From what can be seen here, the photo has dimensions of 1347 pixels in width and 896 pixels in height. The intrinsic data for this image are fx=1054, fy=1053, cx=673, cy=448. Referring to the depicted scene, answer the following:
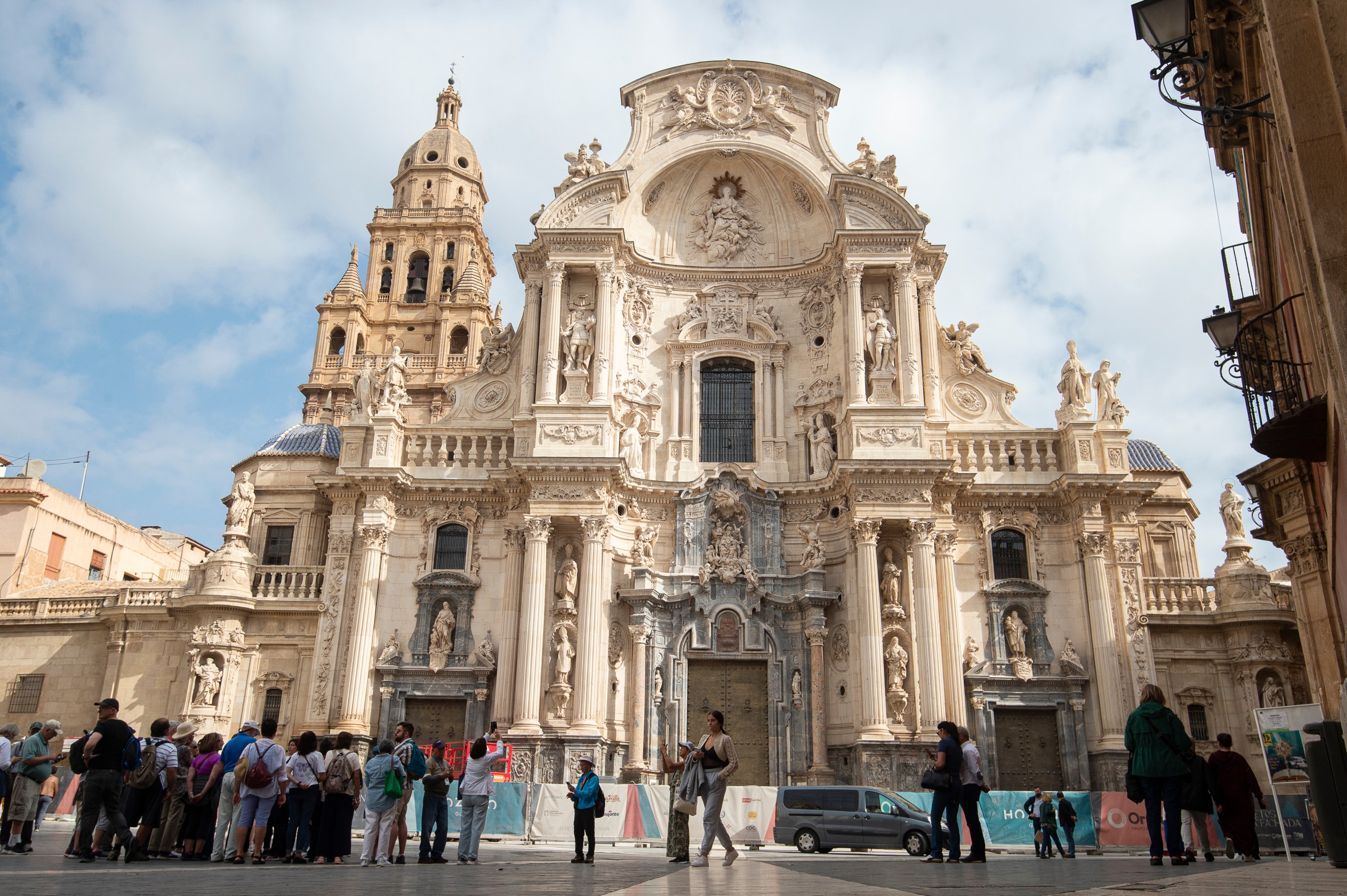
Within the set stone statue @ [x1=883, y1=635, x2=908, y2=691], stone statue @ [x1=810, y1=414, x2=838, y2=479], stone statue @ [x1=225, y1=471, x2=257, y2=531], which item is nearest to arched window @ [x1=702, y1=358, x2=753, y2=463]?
stone statue @ [x1=810, y1=414, x2=838, y2=479]

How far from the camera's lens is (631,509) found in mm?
27266

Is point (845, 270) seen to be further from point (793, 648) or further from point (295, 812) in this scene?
point (295, 812)

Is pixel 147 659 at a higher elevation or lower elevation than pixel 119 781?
higher

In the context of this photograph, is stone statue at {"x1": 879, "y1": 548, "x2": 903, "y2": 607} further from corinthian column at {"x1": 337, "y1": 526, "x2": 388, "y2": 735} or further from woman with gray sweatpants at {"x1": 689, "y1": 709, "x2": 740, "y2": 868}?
woman with gray sweatpants at {"x1": 689, "y1": 709, "x2": 740, "y2": 868}

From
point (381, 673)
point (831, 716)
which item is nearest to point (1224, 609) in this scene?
point (831, 716)

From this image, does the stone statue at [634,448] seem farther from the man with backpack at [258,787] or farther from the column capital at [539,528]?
the man with backpack at [258,787]

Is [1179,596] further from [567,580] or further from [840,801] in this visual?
[567,580]

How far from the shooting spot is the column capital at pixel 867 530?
993 inches

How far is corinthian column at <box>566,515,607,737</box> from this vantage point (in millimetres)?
24219

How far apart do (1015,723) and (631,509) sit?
10.7 meters

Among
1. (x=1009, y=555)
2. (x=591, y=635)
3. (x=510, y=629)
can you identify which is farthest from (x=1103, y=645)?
(x=510, y=629)

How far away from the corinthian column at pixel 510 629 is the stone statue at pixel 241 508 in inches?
292

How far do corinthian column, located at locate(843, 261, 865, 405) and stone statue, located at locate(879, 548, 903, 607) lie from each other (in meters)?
4.23

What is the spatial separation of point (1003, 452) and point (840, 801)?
425 inches
